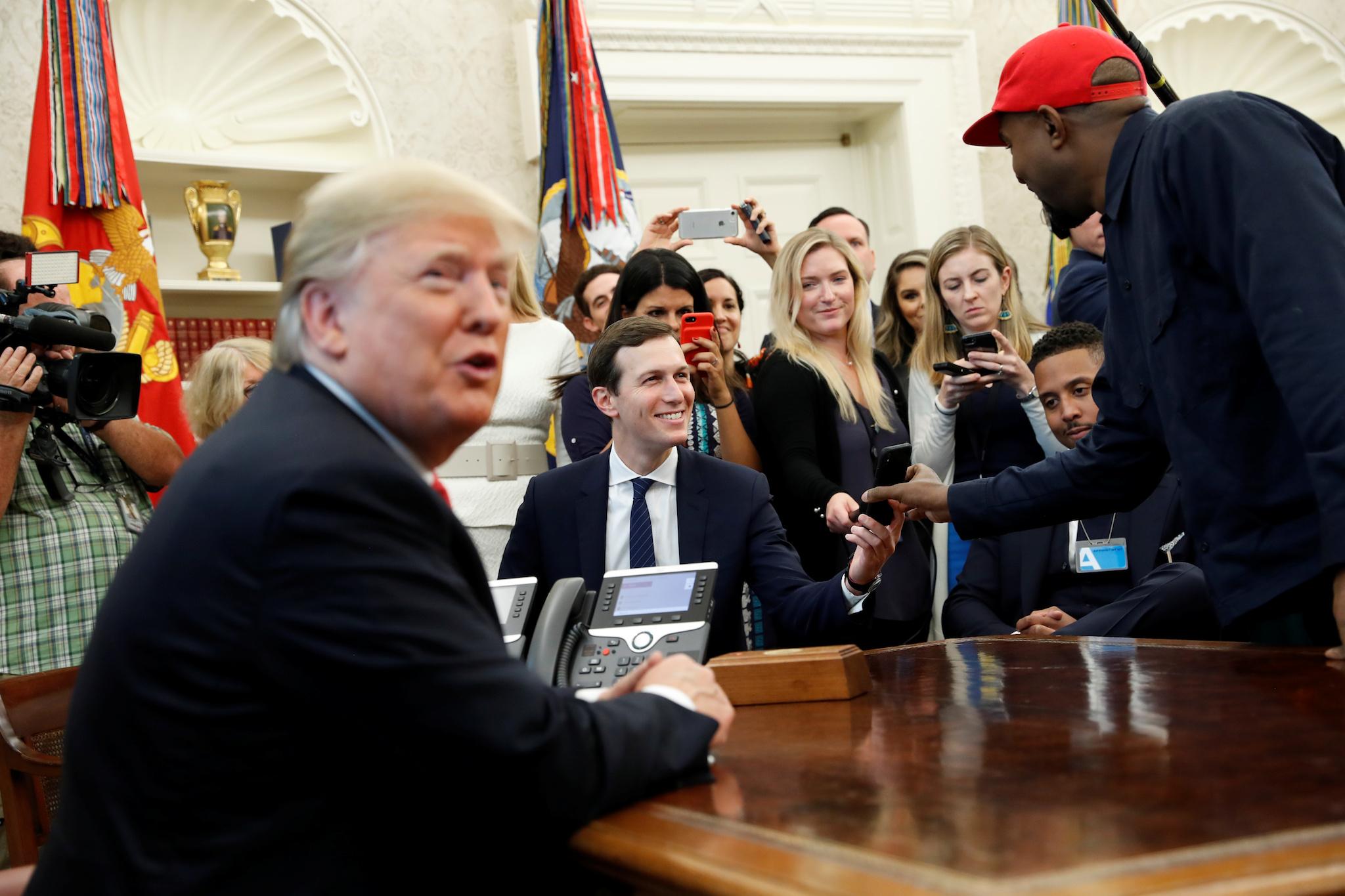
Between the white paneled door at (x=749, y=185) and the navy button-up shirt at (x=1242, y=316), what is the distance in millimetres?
3944

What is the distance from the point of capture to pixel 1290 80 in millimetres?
6375

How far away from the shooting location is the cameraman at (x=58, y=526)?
8.27 ft

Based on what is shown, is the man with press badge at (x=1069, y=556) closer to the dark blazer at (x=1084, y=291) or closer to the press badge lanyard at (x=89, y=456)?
the dark blazer at (x=1084, y=291)

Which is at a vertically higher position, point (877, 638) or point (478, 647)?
point (478, 647)

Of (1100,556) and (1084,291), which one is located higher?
(1084,291)

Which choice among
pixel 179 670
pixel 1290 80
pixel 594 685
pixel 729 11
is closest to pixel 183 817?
pixel 179 670

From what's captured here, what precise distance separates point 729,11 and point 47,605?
3.84m

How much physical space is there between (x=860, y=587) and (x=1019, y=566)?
827 mm

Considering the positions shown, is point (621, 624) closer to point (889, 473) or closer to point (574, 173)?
point (889, 473)

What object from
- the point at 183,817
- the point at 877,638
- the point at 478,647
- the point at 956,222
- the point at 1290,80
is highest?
the point at 1290,80

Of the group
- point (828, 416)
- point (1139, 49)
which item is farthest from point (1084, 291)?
point (1139, 49)

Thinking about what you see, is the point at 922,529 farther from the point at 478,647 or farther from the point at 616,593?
the point at 478,647

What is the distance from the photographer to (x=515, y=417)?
3193 millimetres

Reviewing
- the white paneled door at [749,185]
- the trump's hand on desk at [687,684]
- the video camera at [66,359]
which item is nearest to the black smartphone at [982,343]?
the video camera at [66,359]
